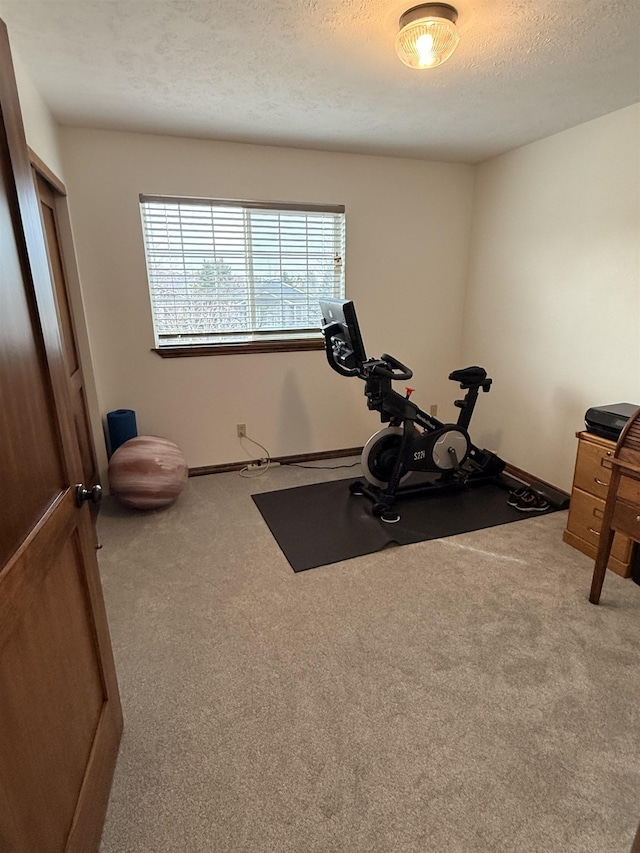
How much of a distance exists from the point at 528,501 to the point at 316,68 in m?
2.79

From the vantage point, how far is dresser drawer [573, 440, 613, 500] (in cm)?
246

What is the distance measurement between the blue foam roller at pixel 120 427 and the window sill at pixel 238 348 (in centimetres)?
51

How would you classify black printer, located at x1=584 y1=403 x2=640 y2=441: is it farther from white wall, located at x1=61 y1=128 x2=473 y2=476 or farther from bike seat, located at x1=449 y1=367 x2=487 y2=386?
white wall, located at x1=61 y1=128 x2=473 y2=476

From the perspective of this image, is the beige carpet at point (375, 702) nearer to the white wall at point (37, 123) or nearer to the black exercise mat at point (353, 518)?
the black exercise mat at point (353, 518)

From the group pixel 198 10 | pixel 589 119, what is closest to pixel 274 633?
pixel 198 10

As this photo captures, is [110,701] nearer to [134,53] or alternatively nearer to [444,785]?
[444,785]

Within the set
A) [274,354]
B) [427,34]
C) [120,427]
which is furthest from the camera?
[274,354]

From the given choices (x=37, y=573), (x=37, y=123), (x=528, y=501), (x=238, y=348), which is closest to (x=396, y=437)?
(x=528, y=501)

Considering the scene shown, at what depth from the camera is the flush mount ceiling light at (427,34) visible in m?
1.60

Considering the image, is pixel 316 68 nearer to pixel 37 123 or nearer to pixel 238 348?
pixel 37 123

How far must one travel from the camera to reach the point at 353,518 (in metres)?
2.98

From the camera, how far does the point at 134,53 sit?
6.32 ft

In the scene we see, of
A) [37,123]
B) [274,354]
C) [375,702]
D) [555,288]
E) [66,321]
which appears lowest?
[375,702]

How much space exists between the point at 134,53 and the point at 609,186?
104 inches
